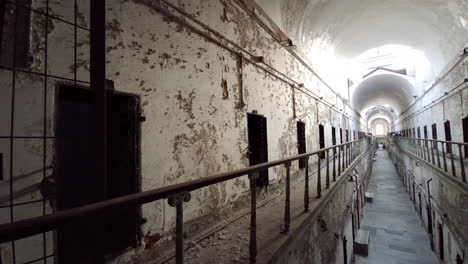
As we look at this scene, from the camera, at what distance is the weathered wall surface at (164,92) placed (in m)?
1.59

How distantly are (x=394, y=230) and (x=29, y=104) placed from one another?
538 inches

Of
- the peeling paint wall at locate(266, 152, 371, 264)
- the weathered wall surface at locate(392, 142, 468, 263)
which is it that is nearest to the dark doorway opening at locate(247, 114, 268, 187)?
the peeling paint wall at locate(266, 152, 371, 264)

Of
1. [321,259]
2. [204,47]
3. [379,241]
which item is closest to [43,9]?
[204,47]

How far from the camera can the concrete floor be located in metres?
8.71

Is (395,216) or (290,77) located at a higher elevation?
(290,77)

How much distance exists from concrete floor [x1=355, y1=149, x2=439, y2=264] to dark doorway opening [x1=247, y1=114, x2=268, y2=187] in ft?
21.8

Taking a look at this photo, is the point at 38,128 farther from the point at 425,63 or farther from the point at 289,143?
the point at 425,63

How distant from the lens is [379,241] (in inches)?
399

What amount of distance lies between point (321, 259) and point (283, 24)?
4.98 metres

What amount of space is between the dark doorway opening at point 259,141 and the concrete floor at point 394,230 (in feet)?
21.8

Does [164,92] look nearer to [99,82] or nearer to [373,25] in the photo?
[99,82]

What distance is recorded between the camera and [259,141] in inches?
191

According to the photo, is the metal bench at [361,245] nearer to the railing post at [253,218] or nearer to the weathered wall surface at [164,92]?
the weathered wall surface at [164,92]

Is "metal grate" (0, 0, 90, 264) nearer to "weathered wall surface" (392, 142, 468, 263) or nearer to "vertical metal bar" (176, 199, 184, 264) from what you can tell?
"vertical metal bar" (176, 199, 184, 264)
